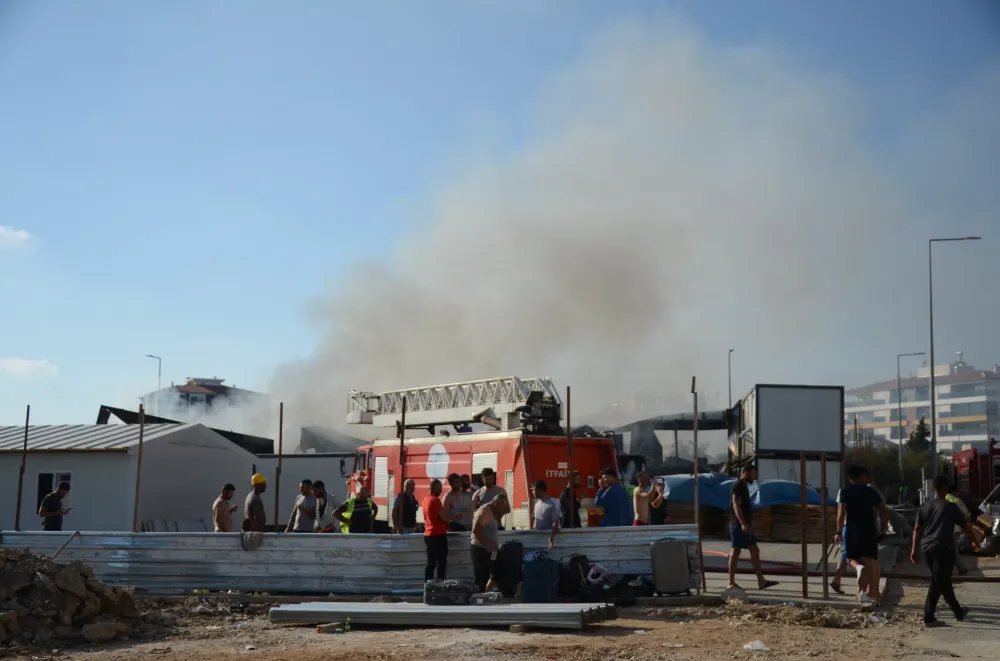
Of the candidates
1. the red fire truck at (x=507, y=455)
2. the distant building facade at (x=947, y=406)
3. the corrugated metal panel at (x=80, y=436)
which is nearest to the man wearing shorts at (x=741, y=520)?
the red fire truck at (x=507, y=455)

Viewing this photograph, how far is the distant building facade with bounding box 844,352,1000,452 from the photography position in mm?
140375

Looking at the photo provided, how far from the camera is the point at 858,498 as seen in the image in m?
11.4

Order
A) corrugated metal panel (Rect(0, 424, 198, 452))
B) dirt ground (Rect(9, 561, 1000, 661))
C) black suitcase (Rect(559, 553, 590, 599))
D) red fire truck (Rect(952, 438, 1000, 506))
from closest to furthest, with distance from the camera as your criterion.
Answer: dirt ground (Rect(9, 561, 1000, 661)) < black suitcase (Rect(559, 553, 590, 599)) < corrugated metal panel (Rect(0, 424, 198, 452)) < red fire truck (Rect(952, 438, 1000, 506))

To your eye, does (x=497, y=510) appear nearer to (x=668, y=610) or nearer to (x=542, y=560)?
(x=542, y=560)

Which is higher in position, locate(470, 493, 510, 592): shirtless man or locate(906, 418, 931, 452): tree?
locate(906, 418, 931, 452): tree

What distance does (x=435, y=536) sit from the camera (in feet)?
40.9

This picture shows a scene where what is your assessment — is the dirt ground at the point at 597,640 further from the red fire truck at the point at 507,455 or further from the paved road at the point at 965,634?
the red fire truck at the point at 507,455

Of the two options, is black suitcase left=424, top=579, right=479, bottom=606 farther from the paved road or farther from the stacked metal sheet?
the paved road

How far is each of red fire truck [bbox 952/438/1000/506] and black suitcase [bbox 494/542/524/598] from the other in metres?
20.6

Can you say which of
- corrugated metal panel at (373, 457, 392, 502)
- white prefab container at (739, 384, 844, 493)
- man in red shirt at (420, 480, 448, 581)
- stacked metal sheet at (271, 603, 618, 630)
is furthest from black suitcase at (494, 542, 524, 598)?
white prefab container at (739, 384, 844, 493)

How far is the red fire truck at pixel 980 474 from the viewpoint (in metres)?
29.1

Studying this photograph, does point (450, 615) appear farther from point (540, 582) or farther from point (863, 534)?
point (863, 534)

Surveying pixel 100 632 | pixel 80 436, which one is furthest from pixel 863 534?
pixel 80 436

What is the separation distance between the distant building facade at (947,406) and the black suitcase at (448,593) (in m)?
113
